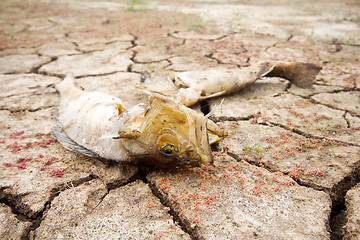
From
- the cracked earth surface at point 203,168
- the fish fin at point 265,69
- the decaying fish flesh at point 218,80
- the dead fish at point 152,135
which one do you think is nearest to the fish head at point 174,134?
the dead fish at point 152,135

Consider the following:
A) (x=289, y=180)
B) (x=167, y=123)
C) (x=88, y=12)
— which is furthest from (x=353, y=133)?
(x=88, y=12)

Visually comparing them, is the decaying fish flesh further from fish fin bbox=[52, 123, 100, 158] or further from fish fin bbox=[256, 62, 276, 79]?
fish fin bbox=[52, 123, 100, 158]

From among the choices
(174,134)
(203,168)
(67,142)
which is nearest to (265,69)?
(203,168)

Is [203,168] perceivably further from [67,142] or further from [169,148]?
[67,142]

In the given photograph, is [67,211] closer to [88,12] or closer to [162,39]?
[162,39]

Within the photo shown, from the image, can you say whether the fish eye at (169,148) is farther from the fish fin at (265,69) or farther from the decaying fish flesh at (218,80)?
the fish fin at (265,69)

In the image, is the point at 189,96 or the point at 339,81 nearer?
the point at 189,96
